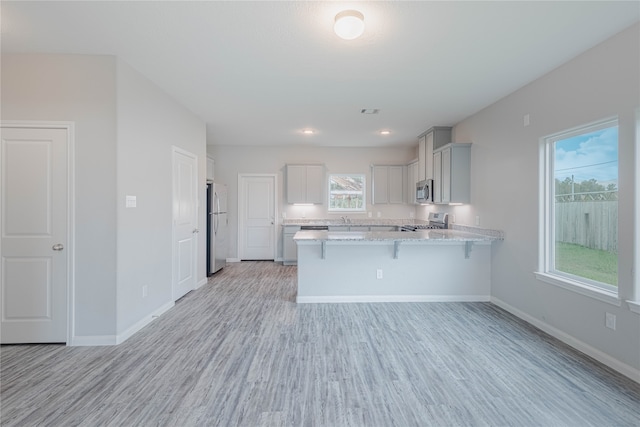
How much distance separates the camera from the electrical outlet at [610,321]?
92.9 inches

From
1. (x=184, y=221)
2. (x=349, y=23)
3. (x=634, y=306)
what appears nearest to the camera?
(x=349, y=23)

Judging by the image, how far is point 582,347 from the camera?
2.62m

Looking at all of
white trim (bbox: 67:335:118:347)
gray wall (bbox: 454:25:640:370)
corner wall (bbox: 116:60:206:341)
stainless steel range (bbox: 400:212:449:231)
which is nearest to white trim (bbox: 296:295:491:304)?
gray wall (bbox: 454:25:640:370)

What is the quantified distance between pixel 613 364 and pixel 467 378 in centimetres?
122

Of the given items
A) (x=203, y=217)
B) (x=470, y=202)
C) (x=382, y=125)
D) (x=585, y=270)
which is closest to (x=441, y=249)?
(x=470, y=202)

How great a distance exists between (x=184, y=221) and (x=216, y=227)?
1.28 m

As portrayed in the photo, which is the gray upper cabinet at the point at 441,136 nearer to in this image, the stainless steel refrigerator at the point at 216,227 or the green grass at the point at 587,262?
the green grass at the point at 587,262

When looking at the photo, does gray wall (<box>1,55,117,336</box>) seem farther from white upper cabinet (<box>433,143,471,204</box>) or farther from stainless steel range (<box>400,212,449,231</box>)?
stainless steel range (<box>400,212,449,231</box>)

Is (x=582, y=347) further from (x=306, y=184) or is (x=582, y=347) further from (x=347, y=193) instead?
(x=306, y=184)

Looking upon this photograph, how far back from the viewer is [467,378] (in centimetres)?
222

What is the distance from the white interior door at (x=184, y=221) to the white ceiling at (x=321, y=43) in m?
0.88

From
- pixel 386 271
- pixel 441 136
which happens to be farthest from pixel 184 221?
pixel 441 136

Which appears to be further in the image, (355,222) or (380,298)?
(355,222)

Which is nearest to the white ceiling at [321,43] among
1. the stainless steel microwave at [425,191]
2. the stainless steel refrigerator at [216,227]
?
the stainless steel microwave at [425,191]
